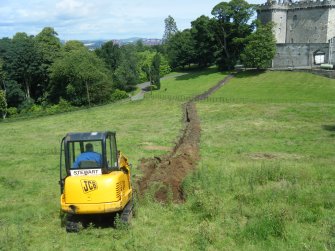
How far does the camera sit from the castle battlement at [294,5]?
7875 cm

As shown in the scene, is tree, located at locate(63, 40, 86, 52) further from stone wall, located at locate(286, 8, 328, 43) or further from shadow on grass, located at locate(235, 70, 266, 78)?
stone wall, located at locate(286, 8, 328, 43)

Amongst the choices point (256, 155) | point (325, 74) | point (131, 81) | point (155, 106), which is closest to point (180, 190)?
point (256, 155)

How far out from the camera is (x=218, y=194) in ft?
47.9

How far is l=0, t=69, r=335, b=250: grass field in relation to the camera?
1069cm

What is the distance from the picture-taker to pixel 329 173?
55.5ft

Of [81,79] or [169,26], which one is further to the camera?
[169,26]

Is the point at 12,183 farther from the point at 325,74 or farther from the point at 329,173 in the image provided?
the point at 325,74

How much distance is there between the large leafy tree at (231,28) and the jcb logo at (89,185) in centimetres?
7483

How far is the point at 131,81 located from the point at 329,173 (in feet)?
215

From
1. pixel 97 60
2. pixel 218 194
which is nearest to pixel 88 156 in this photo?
pixel 218 194

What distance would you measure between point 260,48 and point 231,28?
11356mm

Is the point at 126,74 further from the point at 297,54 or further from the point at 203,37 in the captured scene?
the point at 297,54

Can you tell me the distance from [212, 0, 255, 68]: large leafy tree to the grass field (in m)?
49.2

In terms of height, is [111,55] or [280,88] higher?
[111,55]
